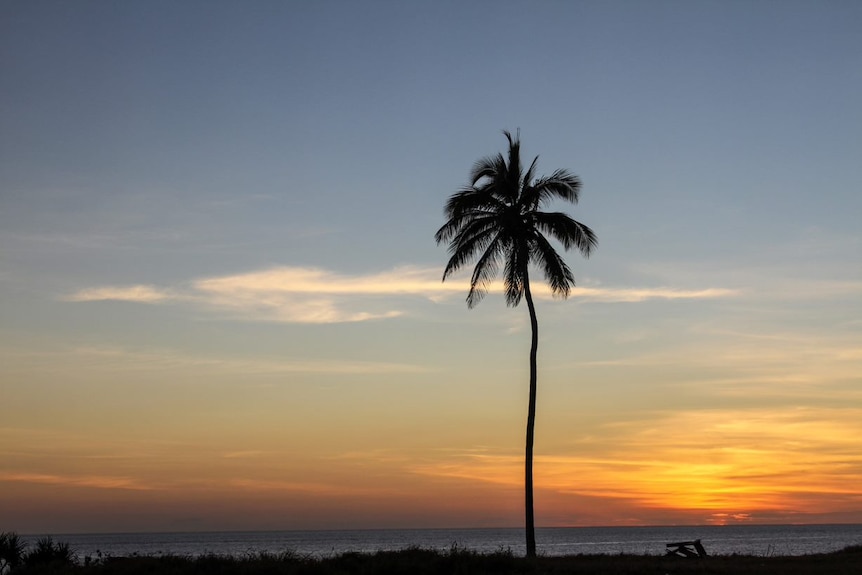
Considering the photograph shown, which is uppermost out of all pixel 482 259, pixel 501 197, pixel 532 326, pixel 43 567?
pixel 501 197

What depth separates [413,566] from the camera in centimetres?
3158

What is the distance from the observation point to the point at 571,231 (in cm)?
4175

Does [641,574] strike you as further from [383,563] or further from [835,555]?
[835,555]

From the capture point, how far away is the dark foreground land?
1226 inches

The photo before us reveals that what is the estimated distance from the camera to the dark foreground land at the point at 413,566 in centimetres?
3114

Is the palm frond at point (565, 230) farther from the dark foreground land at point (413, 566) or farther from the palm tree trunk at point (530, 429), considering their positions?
the dark foreground land at point (413, 566)

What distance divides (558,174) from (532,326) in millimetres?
7451

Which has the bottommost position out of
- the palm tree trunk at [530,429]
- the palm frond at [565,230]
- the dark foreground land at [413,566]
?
the dark foreground land at [413,566]

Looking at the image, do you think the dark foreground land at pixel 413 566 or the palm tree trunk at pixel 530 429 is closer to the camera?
the dark foreground land at pixel 413 566

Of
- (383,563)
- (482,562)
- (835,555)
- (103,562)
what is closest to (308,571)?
(383,563)

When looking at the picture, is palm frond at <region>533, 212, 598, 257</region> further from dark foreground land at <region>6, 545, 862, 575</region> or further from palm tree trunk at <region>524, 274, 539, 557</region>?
dark foreground land at <region>6, 545, 862, 575</region>

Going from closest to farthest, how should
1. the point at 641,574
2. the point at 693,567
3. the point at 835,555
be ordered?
1. the point at 641,574
2. the point at 693,567
3. the point at 835,555

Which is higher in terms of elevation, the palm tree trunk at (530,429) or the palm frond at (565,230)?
the palm frond at (565,230)

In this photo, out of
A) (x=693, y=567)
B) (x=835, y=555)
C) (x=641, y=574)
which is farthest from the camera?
(x=835, y=555)
